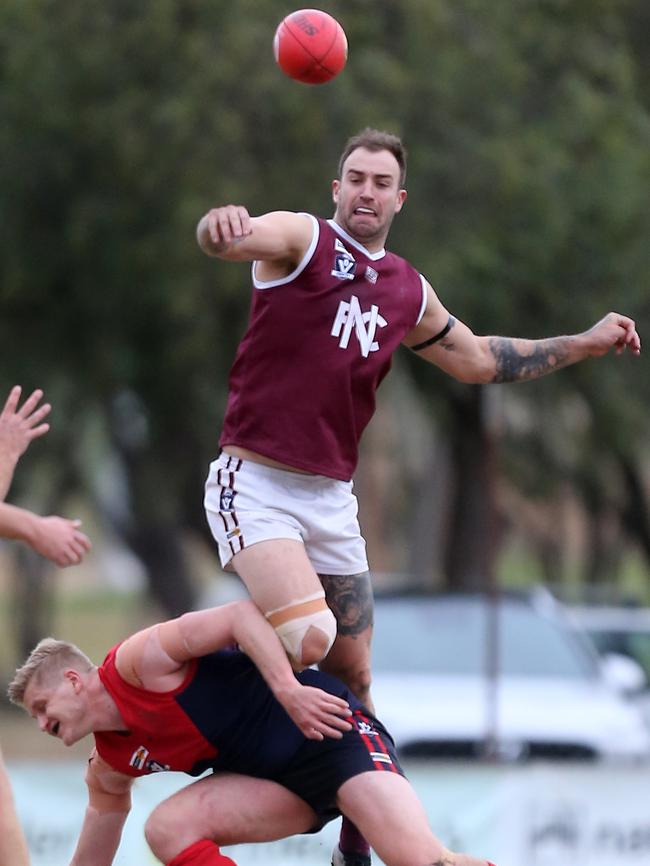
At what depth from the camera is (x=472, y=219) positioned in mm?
14477

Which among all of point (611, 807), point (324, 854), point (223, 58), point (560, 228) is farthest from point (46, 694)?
point (560, 228)

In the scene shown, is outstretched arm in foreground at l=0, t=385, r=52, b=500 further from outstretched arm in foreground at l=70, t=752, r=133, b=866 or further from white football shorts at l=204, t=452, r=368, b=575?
outstretched arm in foreground at l=70, t=752, r=133, b=866

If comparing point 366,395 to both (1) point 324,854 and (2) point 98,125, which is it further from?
(2) point 98,125

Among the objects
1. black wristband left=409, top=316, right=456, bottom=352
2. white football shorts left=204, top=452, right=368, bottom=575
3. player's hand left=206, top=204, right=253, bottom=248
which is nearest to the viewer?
player's hand left=206, top=204, right=253, bottom=248

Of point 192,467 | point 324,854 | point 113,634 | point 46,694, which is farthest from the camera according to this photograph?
point 113,634

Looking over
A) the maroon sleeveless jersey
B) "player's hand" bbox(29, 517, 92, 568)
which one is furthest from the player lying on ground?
the maroon sleeveless jersey

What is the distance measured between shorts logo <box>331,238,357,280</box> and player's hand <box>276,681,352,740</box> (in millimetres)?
1367

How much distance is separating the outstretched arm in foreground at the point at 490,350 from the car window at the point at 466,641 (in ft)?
18.0

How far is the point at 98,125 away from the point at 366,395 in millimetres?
8633

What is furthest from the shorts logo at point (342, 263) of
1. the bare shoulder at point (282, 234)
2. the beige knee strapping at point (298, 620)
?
the beige knee strapping at point (298, 620)

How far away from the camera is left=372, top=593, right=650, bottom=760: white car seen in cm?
1109

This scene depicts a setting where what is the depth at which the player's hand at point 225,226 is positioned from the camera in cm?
505

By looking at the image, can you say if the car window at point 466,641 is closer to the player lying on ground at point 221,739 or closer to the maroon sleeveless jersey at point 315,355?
the player lying on ground at point 221,739

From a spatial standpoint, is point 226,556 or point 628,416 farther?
point 628,416
